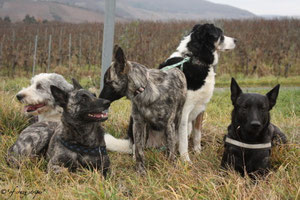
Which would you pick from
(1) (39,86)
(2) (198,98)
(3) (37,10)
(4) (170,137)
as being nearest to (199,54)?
(2) (198,98)

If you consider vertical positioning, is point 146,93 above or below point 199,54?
below

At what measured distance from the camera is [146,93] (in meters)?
3.79

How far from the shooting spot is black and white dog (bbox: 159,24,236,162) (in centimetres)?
436

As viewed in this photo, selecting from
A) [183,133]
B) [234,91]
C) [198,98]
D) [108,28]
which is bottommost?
[183,133]

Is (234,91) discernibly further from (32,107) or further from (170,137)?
(32,107)

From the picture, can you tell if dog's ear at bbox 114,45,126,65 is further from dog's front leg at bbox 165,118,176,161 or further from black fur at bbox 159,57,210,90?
black fur at bbox 159,57,210,90

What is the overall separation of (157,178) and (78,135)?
1.01 m

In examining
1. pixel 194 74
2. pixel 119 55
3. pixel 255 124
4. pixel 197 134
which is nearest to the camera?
pixel 255 124

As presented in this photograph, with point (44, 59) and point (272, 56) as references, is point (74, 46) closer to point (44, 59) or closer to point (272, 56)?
point (44, 59)

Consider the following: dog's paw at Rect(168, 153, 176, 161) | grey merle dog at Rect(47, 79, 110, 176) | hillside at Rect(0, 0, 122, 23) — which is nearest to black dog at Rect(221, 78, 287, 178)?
dog's paw at Rect(168, 153, 176, 161)

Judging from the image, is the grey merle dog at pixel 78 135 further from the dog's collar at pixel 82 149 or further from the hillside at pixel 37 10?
the hillside at pixel 37 10

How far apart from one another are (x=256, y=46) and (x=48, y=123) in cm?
1503

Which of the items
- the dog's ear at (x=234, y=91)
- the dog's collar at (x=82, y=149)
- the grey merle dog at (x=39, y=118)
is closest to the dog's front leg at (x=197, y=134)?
the dog's ear at (x=234, y=91)

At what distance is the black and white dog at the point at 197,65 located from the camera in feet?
14.3
